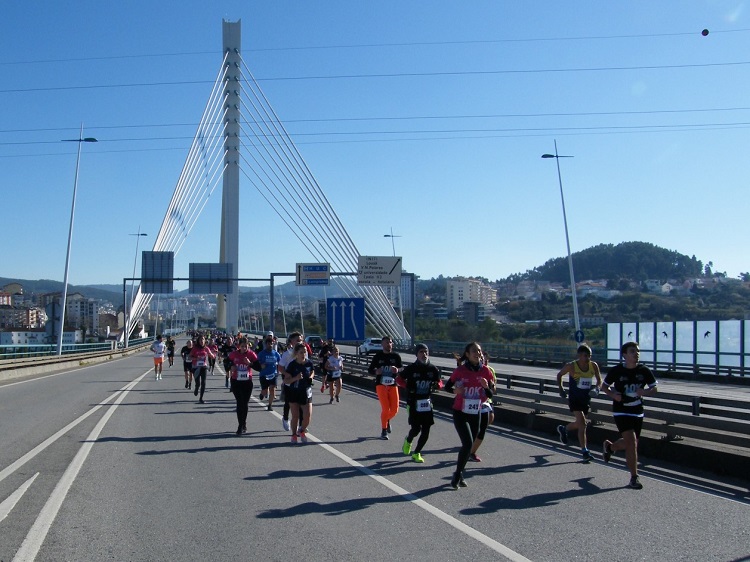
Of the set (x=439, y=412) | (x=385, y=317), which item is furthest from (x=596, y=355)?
(x=439, y=412)

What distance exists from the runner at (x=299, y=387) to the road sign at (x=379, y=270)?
84.1 ft

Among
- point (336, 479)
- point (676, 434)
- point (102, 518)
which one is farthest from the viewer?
point (676, 434)

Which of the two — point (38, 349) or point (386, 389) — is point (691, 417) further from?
point (38, 349)

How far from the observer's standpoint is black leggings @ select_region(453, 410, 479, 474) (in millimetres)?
8852

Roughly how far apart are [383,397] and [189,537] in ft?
22.8

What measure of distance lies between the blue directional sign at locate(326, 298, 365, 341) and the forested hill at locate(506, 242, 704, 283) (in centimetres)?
5952

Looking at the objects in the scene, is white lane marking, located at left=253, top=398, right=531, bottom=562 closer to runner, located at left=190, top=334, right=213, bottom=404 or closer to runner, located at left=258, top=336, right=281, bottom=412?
runner, located at left=258, top=336, right=281, bottom=412

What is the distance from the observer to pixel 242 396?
46.7 ft

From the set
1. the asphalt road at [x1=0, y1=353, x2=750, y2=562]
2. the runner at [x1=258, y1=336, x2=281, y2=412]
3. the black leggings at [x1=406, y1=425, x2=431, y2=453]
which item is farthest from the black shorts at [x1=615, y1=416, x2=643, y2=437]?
the runner at [x1=258, y1=336, x2=281, y2=412]

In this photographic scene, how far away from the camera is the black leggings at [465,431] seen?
885 cm

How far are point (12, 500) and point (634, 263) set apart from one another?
91.1 m

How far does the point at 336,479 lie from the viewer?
9555 mm

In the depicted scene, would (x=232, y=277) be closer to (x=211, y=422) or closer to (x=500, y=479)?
(x=211, y=422)

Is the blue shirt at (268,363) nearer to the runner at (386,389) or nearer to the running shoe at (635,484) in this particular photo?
the runner at (386,389)
